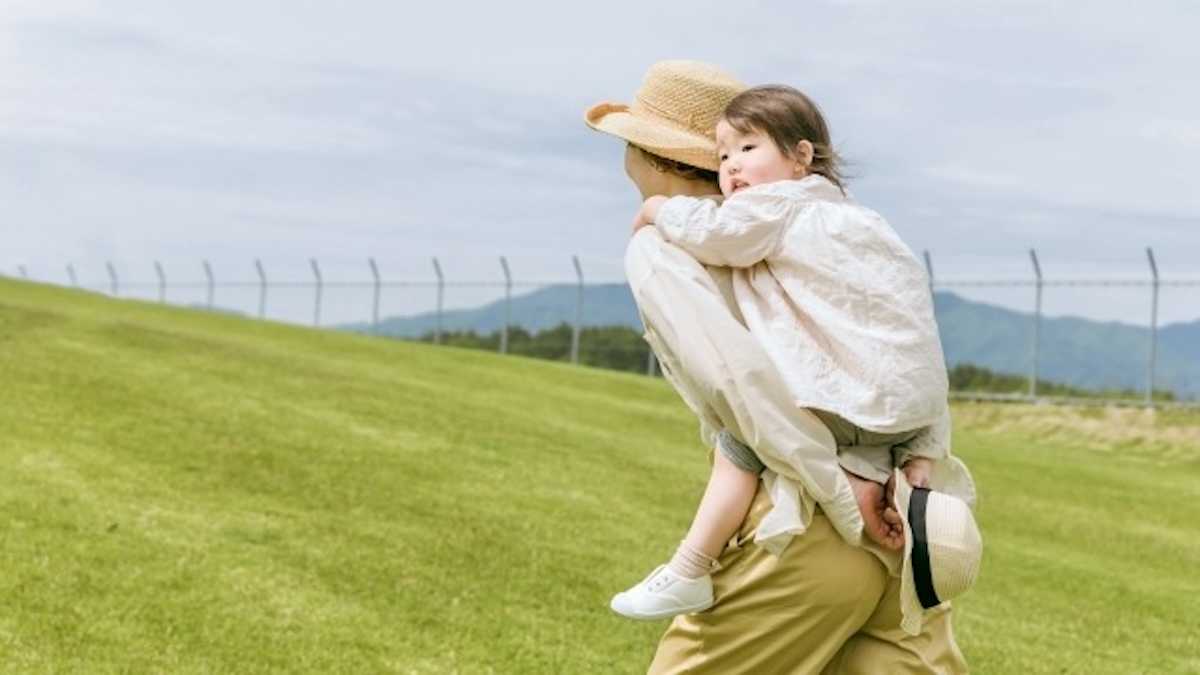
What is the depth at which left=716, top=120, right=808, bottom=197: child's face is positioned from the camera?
132 inches

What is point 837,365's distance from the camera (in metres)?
3.25

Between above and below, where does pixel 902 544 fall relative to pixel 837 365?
below

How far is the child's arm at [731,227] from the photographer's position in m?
3.21

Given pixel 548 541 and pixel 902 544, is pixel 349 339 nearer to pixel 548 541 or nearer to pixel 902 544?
pixel 548 541

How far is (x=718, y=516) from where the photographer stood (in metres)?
3.29

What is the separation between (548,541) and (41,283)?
2708 cm

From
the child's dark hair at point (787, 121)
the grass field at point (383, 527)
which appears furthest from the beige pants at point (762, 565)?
the grass field at point (383, 527)

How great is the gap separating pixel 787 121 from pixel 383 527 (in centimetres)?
753

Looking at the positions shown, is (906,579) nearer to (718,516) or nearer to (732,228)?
(718,516)

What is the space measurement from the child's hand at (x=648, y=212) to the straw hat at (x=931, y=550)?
718mm

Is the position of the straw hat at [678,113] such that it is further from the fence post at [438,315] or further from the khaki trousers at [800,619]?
the fence post at [438,315]

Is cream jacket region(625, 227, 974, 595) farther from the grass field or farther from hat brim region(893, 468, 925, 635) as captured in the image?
the grass field

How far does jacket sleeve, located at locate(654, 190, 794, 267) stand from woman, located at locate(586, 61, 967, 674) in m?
0.04

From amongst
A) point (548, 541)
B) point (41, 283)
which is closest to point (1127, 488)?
point (548, 541)
